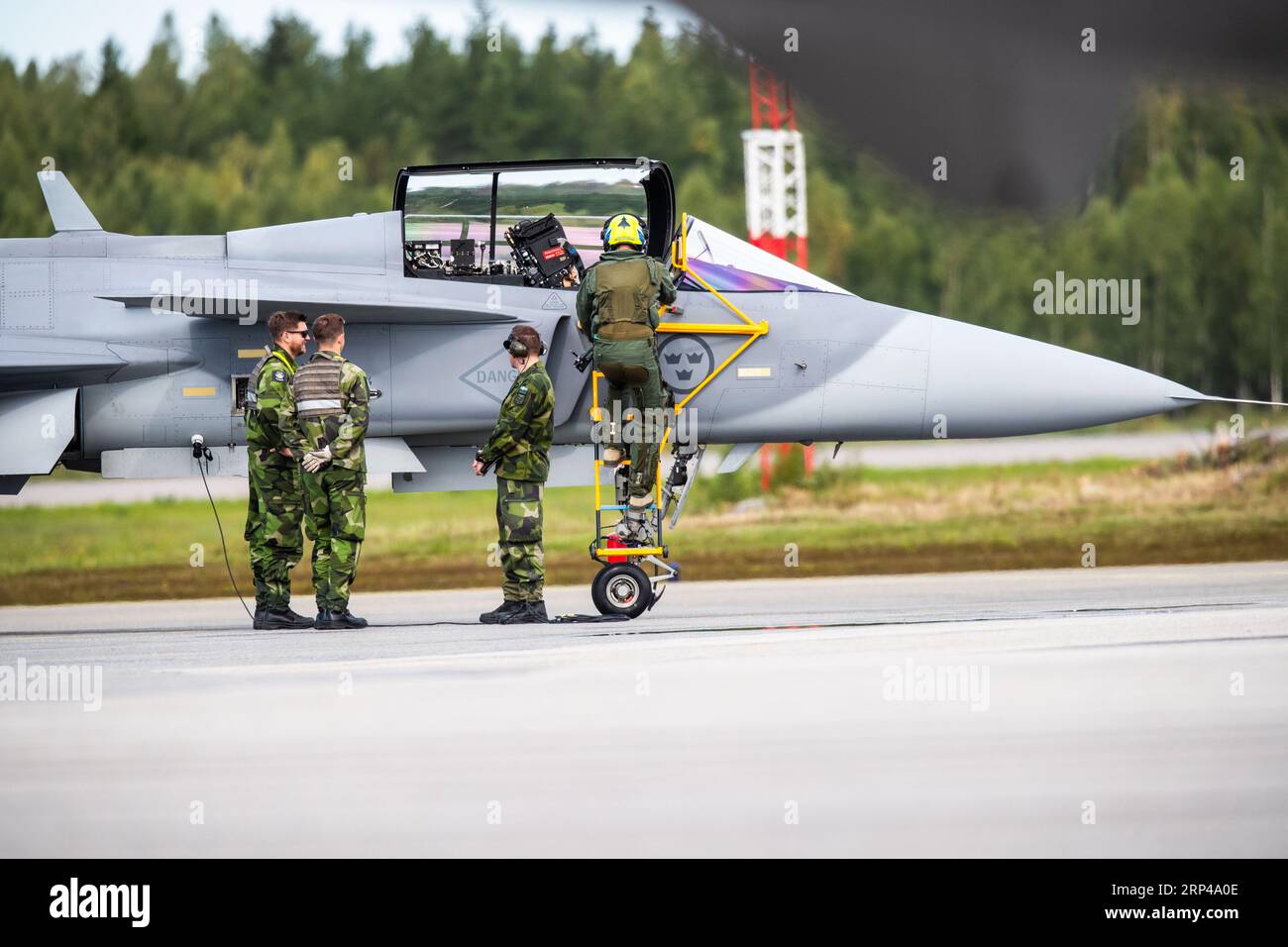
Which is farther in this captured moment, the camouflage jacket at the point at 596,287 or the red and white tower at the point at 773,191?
the red and white tower at the point at 773,191

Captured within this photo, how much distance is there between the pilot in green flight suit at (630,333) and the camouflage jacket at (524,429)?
44 cm

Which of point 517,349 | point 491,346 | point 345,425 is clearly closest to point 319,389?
point 345,425

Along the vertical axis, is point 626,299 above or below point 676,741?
above

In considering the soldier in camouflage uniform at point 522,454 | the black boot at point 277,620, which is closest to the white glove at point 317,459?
the soldier in camouflage uniform at point 522,454

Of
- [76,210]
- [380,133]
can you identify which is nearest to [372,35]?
[380,133]

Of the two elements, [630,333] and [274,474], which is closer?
[630,333]

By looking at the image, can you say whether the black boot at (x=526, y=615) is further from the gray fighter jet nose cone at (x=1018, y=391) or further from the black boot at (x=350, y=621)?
the gray fighter jet nose cone at (x=1018, y=391)

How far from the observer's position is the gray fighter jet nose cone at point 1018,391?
A: 10.7 metres

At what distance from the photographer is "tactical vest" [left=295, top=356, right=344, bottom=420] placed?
9742 millimetres


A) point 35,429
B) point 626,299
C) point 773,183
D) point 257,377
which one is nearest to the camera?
point 626,299

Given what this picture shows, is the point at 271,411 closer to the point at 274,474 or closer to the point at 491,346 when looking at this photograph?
the point at 274,474

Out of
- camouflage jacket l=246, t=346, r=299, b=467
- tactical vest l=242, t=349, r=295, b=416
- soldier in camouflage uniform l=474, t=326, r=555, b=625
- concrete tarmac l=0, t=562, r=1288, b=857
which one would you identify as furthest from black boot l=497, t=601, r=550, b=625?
→ tactical vest l=242, t=349, r=295, b=416

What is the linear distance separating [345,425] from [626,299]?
2.00 m

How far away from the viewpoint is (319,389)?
9.77 metres
